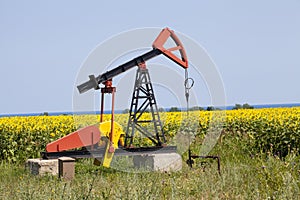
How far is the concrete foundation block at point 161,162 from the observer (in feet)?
30.8

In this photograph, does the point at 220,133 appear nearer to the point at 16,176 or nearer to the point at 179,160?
the point at 179,160

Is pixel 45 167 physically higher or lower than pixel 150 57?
lower

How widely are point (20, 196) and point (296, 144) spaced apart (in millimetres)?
7293

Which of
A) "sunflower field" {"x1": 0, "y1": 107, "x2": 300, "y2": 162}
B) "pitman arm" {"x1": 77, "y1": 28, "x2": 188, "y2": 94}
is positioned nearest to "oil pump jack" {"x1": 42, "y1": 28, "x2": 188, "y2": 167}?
"pitman arm" {"x1": 77, "y1": 28, "x2": 188, "y2": 94}

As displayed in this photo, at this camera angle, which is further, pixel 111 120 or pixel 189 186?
pixel 111 120

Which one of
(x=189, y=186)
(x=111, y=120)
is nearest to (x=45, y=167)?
(x=111, y=120)

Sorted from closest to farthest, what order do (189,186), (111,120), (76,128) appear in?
(189,186)
(111,120)
(76,128)

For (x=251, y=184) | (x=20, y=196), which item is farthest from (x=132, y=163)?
(x=20, y=196)

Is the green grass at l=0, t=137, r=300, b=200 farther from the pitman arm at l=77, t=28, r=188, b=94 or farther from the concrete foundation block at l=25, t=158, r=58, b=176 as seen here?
the pitman arm at l=77, t=28, r=188, b=94

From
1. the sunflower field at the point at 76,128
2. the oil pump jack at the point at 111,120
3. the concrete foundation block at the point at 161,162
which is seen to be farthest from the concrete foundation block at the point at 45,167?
the sunflower field at the point at 76,128

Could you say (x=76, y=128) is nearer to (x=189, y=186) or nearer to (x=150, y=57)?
(x=150, y=57)

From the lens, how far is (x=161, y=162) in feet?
31.0

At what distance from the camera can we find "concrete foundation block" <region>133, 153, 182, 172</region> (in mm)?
9383

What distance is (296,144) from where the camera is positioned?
11164 mm
